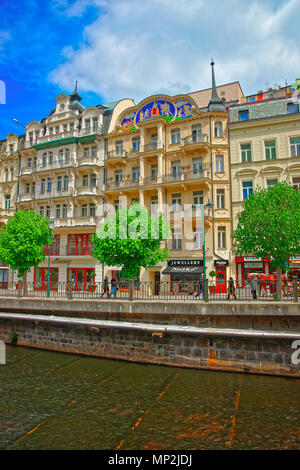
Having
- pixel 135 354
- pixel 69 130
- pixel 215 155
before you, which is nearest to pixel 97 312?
pixel 135 354

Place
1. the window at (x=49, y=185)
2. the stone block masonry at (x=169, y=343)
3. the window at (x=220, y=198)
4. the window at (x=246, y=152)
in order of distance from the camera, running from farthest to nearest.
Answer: the window at (x=49, y=185) → the window at (x=220, y=198) → the window at (x=246, y=152) → the stone block masonry at (x=169, y=343)

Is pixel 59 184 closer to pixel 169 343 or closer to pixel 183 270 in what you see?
pixel 183 270

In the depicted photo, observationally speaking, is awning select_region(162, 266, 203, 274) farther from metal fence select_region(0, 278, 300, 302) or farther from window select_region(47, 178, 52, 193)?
window select_region(47, 178, 52, 193)

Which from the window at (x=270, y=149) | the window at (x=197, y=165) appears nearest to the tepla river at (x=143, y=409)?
the window at (x=197, y=165)

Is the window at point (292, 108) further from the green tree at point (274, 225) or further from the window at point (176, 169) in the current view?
the green tree at point (274, 225)

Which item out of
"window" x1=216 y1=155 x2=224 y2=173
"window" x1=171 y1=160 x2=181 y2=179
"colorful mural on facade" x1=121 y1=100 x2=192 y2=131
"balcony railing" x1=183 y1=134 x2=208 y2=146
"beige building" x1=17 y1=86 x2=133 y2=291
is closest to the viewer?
"balcony railing" x1=183 y1=134 x2=208 y2=146

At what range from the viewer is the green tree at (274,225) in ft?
50.2

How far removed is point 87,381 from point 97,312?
3.70m

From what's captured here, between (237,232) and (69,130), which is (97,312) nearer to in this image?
(237,232)

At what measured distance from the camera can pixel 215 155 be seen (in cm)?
2636

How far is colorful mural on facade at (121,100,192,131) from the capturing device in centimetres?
2799

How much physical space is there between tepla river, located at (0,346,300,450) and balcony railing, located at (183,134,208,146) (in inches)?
781

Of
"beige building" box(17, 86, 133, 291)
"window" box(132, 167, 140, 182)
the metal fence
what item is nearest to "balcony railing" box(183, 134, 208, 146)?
"window" box(132, 167, 140, 182)

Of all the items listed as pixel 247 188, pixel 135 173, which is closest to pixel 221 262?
pixel 247 188
